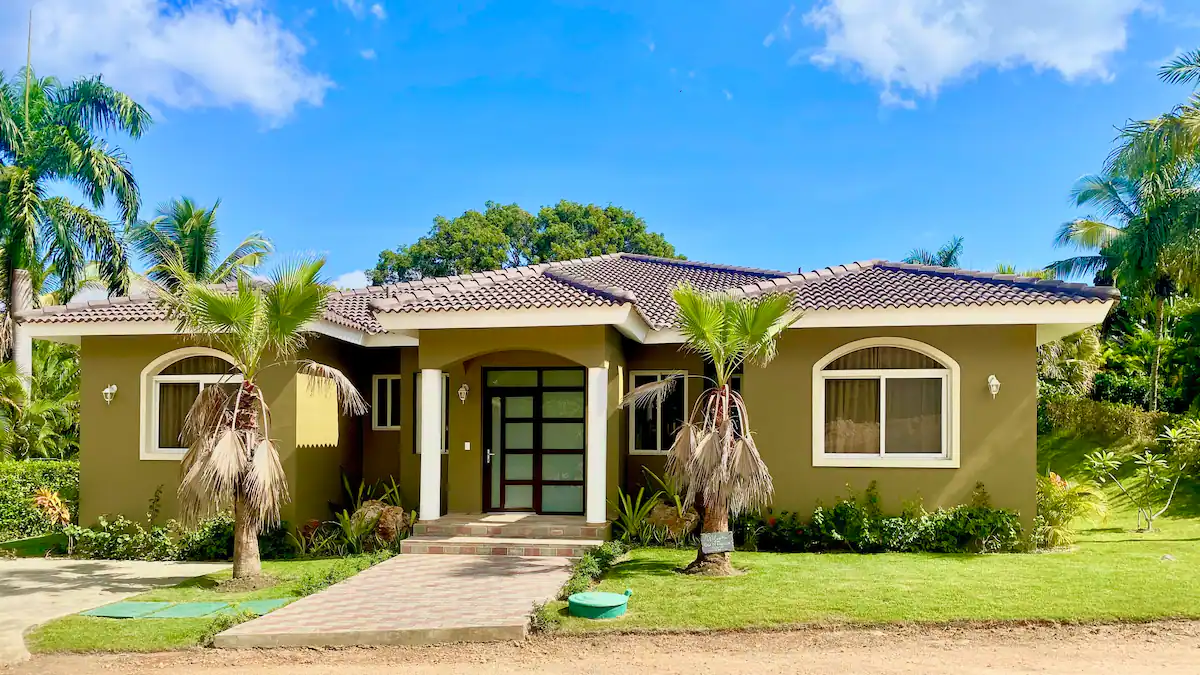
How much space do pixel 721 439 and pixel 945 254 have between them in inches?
1044

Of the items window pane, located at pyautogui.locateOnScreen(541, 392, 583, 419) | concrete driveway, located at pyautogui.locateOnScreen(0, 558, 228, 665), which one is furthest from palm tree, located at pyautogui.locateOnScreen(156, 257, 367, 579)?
window pane, located at pyautogui.locateOnScreen(541, 392, 583, 419)

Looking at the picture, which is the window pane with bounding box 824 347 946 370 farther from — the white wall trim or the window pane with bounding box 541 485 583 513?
the white wall trim

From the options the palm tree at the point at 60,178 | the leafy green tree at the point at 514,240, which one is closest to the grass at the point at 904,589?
the palm tree at the point at 60,178

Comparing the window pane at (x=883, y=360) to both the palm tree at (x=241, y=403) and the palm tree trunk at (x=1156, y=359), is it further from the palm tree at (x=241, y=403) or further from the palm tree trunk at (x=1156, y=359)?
the palm tree trunk at (x=1156, y=359)

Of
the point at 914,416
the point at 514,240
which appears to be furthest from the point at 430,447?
the point at 514,240

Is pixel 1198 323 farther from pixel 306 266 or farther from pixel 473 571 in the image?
pixel 306 266

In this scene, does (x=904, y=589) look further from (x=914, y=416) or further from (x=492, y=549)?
(x=492, y=549)

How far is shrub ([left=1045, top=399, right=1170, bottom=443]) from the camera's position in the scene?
22203mm

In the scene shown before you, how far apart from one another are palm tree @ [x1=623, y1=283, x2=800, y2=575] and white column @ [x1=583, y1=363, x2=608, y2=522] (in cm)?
229

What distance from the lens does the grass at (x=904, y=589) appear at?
9.14 metres

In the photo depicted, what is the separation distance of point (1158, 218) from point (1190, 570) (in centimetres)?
1306

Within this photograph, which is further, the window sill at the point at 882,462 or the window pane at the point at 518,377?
the window pane at the point at 518,377

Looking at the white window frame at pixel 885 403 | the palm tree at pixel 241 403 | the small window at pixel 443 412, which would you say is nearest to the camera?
the palm tree at pixel 241 403

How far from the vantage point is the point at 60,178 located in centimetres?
2417
